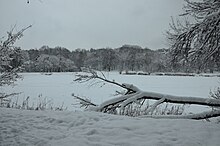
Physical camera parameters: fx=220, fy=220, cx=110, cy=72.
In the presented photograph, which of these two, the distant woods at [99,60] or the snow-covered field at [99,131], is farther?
the distant woods at [99,60]

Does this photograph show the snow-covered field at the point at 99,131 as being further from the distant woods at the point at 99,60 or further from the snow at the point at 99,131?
the distant woods at the point at 99,60

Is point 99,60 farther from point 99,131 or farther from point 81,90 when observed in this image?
point 99,131

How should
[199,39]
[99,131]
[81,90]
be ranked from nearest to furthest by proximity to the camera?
[99,131], [199,39], [81,90]

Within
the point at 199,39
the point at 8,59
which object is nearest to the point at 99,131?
the point at 199,39

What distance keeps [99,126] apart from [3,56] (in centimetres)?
732

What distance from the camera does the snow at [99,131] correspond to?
348 cm

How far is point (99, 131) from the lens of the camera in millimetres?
3943

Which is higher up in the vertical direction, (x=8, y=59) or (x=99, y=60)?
(x=99, y=60)

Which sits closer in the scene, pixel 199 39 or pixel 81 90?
pixel 199 39

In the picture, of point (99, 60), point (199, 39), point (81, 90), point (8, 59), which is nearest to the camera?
point (199, 39)

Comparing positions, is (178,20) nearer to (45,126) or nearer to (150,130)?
(150,130)

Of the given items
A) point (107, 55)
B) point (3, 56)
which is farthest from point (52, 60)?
point (3, 56)

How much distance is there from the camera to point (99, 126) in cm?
421

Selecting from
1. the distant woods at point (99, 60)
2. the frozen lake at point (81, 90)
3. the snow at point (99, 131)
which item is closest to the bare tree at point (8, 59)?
the frozen lake at point (81, 90)
